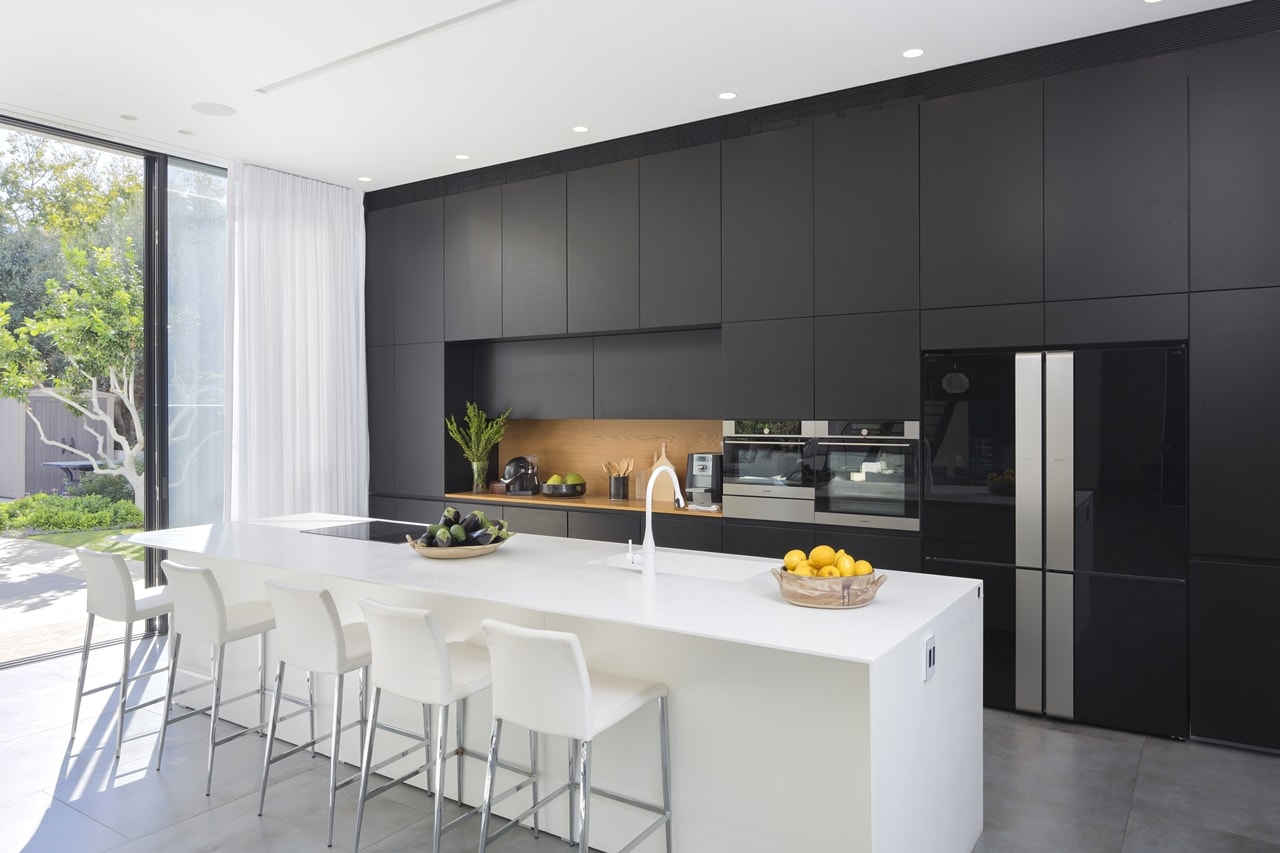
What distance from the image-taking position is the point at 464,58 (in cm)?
373

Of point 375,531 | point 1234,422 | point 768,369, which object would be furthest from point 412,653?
point 1234,422

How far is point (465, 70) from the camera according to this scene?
3.86 metres

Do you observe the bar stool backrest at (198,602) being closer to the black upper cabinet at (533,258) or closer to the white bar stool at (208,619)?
the white bar stool at (208,619)

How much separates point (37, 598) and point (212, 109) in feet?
9.37

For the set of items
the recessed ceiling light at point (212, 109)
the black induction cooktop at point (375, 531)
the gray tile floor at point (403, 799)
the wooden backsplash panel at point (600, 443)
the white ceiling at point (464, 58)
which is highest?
the recessed ceiling light at point (212, 109)

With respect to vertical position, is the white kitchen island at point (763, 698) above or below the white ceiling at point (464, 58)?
below

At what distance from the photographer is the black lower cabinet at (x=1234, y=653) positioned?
10.6 feet

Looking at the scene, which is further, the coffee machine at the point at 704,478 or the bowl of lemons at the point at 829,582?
the coffee machine at the point at 704,478

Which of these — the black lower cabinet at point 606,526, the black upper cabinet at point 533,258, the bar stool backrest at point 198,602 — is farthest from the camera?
the black upper cabinet at point 533,258

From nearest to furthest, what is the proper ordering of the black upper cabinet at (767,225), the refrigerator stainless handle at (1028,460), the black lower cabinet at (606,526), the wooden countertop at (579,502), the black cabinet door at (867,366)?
the refrigerator stainless handle at (1028,460) < the black cabinet door at (867,366) < the black upper cabinet at (767,225) < the wooden countertop at (579,502) < the black lower cabinet at (606,526)

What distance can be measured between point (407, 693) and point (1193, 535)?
Answer: 311 cm

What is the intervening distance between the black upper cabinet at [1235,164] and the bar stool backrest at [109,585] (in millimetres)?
4514

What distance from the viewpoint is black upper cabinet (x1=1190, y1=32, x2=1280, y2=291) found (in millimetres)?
3199

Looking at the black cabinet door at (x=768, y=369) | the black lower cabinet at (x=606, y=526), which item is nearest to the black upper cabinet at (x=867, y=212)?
the black cabinet door at (x=768, y=369)
